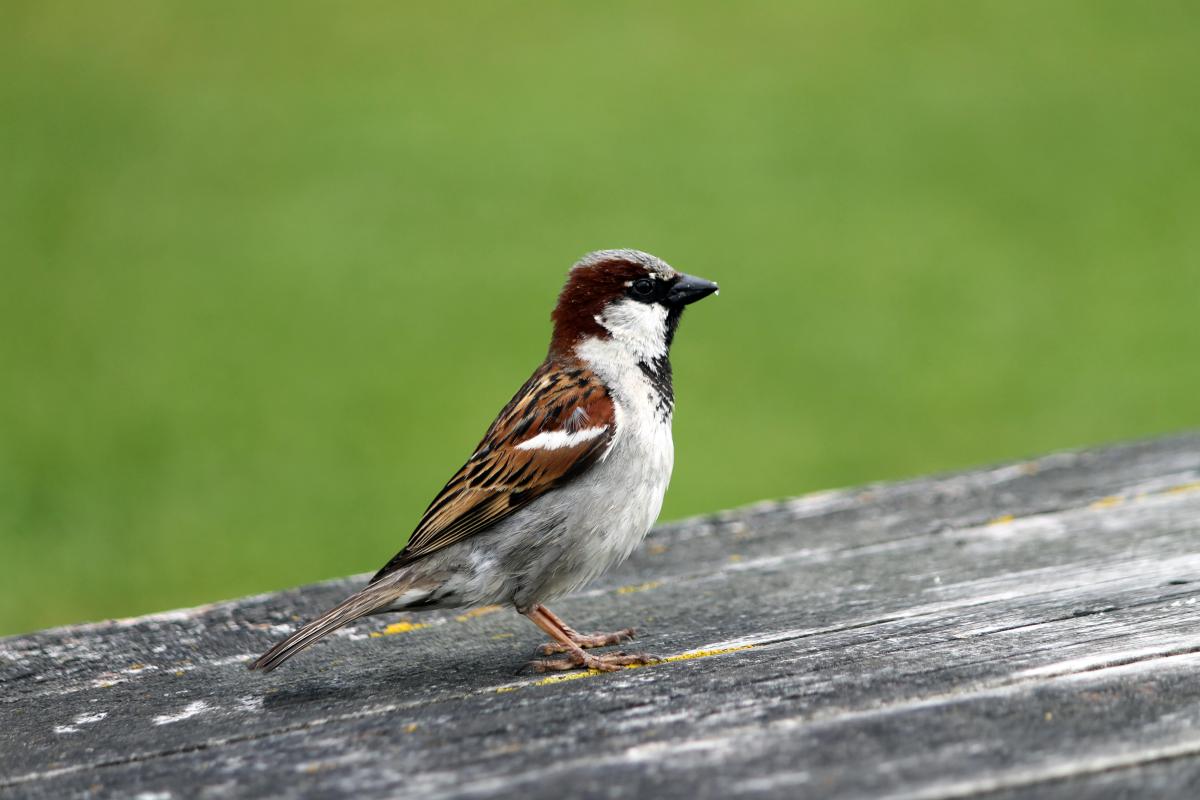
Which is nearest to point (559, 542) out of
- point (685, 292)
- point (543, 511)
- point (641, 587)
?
point (543, 511)

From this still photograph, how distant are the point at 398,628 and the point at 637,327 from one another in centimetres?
78

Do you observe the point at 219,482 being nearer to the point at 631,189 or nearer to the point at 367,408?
the point at 367,408

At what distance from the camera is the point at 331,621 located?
2363 mm

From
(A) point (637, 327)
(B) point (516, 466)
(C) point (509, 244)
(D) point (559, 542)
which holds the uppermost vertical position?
(C) point (509, 244)

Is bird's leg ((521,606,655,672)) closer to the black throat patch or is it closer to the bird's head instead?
the black throat patch

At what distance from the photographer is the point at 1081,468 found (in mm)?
3381

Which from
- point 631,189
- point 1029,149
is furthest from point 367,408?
point 1029,149

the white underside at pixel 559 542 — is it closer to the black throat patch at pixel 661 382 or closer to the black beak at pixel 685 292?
the black throat patch at pixel 661 382

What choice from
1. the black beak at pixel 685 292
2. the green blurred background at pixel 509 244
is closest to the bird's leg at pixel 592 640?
A: the black beak at pixel 685 292

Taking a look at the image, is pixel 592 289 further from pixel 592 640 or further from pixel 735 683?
pixel 735 683

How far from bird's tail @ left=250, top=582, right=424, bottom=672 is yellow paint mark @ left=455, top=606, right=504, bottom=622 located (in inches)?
12.1

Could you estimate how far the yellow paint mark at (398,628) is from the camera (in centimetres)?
257

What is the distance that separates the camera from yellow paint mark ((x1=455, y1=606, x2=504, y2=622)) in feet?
9.15

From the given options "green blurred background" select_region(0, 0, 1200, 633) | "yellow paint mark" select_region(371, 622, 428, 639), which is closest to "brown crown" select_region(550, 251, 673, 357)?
"yellow paint mark" select_region(371, 622, 428, 639)
